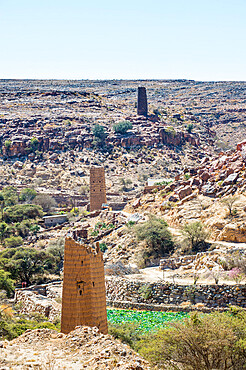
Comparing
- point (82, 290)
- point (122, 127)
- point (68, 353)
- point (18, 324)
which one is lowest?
Result: point (18, 324)

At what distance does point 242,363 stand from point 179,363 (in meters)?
1.47

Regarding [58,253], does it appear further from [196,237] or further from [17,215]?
[17,215]

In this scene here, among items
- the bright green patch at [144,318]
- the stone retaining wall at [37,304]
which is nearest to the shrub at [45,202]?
the stone retaining wall at [37,304]

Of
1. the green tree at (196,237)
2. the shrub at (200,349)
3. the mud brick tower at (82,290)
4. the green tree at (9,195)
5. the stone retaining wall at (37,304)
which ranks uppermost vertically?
the mud brick tower at (82,290)

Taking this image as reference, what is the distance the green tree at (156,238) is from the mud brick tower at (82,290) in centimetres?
1458

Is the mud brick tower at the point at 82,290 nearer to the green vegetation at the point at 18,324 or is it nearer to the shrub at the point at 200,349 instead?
the shrub at the point at 200,349

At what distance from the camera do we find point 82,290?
13.8 m

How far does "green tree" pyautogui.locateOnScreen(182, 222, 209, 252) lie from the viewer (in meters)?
27.0

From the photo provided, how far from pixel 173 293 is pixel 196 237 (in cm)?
629

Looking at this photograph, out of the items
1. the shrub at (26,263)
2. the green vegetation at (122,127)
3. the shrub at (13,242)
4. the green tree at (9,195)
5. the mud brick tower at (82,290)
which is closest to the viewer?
the mud brick tower at (82,290)

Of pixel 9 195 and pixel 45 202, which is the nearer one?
pixel 45 202

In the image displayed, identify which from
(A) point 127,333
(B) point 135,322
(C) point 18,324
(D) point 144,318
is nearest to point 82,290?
(A) point 127,333

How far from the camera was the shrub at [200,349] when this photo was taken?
40.7 ft

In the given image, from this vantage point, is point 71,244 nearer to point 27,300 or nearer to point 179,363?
point 179,363
